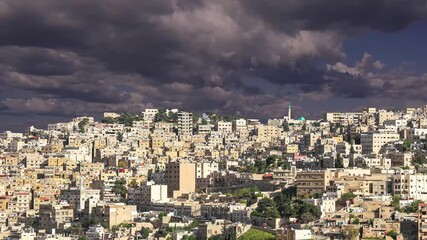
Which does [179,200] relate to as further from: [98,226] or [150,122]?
→ [150,122]

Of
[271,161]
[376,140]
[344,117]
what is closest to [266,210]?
[271,161]

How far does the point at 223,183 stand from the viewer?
52.5 metres

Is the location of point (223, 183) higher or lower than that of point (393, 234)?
higher

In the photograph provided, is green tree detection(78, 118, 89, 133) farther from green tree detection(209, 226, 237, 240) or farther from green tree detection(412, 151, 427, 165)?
green tree detection(209, 226, 237, 240)

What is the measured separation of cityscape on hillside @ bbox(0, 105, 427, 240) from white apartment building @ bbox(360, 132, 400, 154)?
66 millimetres

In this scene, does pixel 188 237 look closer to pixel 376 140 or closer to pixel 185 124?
pixel 376 140

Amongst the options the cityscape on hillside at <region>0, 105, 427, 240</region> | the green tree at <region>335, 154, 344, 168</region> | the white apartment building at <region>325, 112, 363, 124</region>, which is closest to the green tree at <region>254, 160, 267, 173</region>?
the cityscape on hillside at <region>0, 105, 427, 240</region>

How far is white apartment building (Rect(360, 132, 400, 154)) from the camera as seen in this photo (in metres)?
58.6

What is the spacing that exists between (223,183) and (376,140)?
38.3 feet

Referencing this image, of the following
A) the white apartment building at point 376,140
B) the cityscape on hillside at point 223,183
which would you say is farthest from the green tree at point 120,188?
the white apartment building at point 376,140

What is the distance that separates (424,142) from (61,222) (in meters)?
22.6

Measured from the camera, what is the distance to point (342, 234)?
1439 inches

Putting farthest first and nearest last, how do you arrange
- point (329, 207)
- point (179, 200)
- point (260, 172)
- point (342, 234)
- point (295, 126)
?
point (295, 126) < point (260, 172) < point (179, 200) < point (329, 207) < point (342, 234)

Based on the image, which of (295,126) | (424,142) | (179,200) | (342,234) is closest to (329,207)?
(342,234)
